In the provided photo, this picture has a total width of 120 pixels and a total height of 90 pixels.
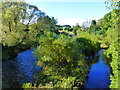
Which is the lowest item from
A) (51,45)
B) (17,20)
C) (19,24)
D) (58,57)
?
(58,57)

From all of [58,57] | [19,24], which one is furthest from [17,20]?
[58,57]

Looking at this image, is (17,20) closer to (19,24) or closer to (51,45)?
(19,24)

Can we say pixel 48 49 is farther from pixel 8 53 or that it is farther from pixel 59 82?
pixel 8 53

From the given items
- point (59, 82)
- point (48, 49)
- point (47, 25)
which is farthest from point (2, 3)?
point (59, 82)

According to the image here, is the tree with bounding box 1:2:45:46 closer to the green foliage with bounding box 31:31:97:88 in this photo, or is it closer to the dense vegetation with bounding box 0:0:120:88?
the dense vegetation with bounding box 0:0:120:88

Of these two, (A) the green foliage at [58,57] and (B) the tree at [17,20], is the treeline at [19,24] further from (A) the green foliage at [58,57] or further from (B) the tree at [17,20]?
(A) the green foliage at [58,57]

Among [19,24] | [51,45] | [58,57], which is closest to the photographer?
[51,45]

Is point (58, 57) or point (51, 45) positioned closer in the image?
point (51, 45)

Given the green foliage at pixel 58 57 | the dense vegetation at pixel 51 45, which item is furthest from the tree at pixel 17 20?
the green foliage at pixel 58 57

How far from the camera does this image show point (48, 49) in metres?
8.08

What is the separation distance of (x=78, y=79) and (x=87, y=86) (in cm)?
94

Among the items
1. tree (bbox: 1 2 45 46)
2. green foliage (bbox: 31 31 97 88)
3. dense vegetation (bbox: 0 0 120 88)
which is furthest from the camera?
tree (bbox: 1 2 45 46)

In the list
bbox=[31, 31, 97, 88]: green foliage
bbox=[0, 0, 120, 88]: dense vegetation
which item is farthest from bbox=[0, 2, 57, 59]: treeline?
bbox=[31, 31, 97, 88]: green foliage

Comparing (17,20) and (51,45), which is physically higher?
(17,20)
